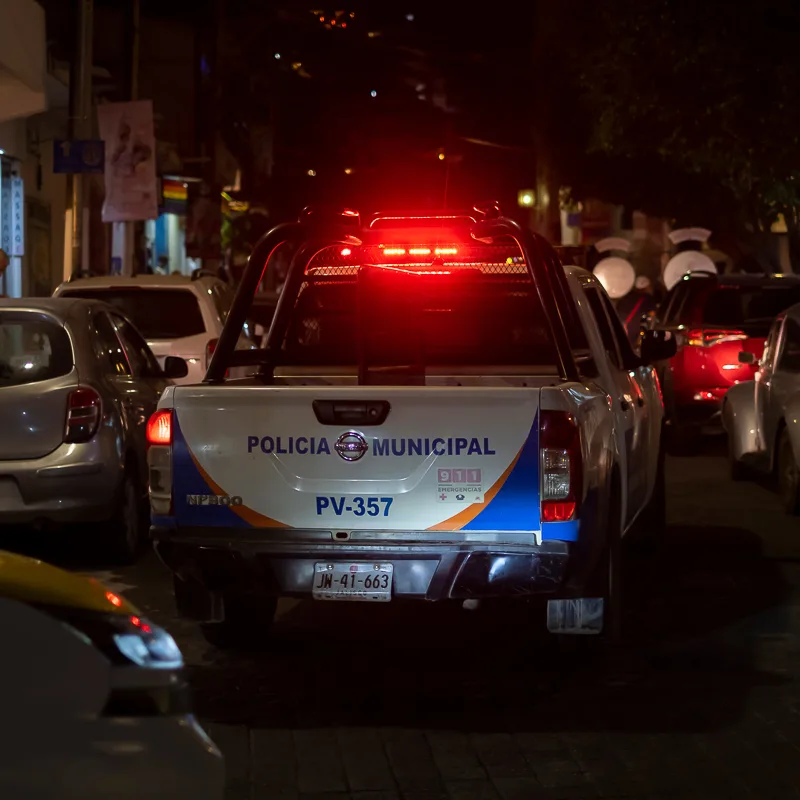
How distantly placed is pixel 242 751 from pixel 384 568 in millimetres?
964

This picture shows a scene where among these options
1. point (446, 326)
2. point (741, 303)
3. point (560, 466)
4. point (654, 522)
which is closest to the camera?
point (560, 466)

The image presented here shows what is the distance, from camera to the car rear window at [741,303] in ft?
54.6

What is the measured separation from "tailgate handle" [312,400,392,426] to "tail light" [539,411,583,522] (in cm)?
63

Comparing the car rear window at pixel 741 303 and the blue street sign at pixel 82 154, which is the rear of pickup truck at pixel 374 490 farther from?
the blue street sign at pixel 82 154

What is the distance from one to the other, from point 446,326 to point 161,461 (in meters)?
2.45

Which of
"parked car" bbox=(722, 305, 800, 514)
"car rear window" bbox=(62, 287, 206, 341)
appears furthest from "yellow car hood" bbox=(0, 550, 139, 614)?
"car rear window" bbox=(62, 287, 206, 341)

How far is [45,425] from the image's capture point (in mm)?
9461

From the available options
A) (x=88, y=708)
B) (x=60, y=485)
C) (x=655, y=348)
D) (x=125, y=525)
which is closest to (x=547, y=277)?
(x=655, y=348)

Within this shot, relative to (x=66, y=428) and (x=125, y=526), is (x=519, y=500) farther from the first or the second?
(x=125, y=526)

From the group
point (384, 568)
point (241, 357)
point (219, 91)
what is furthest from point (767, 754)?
point (219, 91)

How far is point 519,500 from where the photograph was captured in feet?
20.5

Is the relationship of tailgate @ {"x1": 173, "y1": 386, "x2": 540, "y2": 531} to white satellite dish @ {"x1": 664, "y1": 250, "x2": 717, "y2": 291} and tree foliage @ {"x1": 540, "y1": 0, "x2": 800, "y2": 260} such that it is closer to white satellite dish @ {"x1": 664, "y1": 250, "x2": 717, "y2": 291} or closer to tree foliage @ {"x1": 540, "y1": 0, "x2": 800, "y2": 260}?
tree foliage @ {"x1": 540, "y1": 0, "x2": 800, "y2": 260}

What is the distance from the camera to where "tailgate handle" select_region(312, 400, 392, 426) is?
632cm

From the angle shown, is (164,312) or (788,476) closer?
(788,476)
